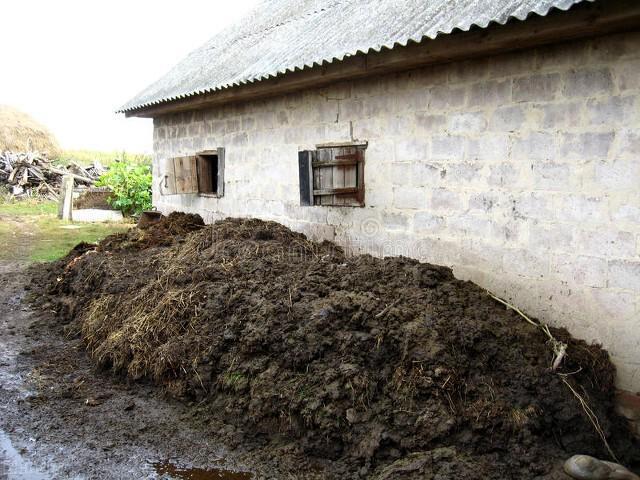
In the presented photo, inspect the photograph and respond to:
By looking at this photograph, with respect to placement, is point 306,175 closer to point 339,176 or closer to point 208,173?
point 339,176

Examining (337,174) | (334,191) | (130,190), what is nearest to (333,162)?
(337,174)

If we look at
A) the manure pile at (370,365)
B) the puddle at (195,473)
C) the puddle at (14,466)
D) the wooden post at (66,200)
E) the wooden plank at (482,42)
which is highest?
the wooden plank at (482,42)

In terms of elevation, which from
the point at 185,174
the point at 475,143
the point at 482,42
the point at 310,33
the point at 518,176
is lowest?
the point at 518,176

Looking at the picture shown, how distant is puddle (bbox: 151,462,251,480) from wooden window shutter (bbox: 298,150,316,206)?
3.58 m

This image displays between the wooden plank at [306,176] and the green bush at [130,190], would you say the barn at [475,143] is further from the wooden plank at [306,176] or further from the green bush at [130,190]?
the green bush at [130,190]

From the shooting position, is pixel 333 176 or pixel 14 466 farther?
pixel 333 176

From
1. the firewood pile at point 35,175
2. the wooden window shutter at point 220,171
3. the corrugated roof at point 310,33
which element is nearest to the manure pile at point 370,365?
the corrugated roof at point 310,33

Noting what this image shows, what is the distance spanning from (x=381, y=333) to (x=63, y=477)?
97.9 inches

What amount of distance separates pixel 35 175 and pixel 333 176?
19.6 meters

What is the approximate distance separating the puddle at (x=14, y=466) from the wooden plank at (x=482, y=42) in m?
4.61

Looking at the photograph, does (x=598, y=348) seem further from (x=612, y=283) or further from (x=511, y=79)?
(x=511, y=79)

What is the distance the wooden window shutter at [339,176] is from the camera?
675cm

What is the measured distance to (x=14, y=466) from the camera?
4184 millimetres

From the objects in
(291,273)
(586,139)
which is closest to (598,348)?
(586,139)
